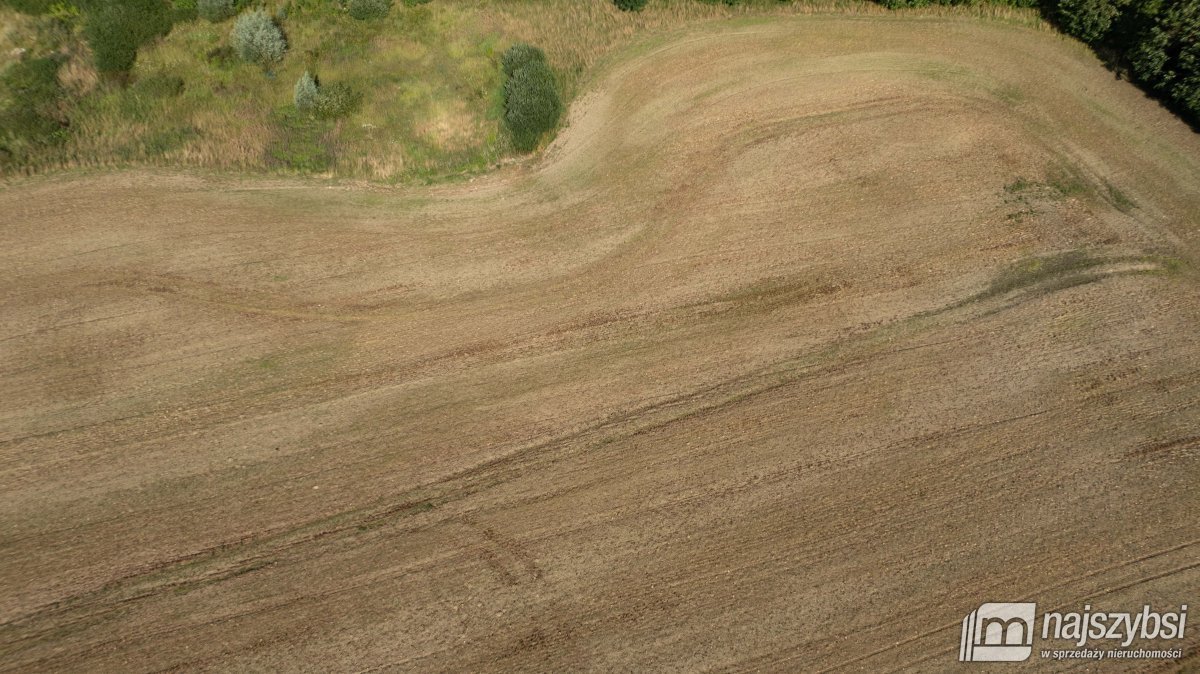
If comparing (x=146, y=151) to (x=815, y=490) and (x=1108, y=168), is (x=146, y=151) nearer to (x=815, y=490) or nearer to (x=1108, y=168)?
(x=815, y=490)

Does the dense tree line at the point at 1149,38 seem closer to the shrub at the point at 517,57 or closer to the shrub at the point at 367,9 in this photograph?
the shrub at the point at 517,57

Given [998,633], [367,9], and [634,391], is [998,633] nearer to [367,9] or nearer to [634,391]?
[634,391]

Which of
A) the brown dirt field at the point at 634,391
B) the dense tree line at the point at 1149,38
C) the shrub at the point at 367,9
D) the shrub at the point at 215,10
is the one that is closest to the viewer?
the brown dirt field at the point at 634,391

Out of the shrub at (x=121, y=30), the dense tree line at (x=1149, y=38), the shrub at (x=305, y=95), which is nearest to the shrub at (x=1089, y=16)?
the dense tree line at (x=1149, y=38)

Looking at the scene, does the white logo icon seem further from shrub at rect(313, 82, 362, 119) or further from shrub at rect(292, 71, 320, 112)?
shrub at rect(292, 71, 320, 112)

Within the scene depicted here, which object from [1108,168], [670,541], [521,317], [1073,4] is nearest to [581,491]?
[670,541]

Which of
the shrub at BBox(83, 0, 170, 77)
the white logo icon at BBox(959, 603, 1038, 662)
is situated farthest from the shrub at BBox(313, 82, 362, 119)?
the white logo icon at BBox(959, 603, 1038, 662)
